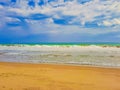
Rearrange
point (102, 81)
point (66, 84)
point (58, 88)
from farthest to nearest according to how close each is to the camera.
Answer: point (102, 81), point (66, 84), point (58, 88)

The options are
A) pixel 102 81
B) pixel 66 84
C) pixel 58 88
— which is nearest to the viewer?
pixel 58 88

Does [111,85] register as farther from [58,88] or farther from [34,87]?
[34,87]

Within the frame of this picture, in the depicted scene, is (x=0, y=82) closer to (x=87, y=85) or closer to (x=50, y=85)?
(x=50, y=85)

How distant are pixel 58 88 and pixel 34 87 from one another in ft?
2.31

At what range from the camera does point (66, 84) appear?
698cm

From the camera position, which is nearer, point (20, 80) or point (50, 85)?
point (50, 85)

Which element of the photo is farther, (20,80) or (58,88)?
(20,80)

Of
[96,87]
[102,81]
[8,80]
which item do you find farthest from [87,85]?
[8,80]

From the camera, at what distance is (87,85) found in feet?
22.5

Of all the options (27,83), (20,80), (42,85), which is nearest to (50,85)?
(42,85)

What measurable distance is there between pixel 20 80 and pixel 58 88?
1.72 metres

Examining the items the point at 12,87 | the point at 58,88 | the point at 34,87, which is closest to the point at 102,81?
the point at 58,88

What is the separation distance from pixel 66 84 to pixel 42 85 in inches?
28.8

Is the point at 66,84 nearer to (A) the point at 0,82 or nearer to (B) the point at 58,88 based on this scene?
(B) the point at 58,88
